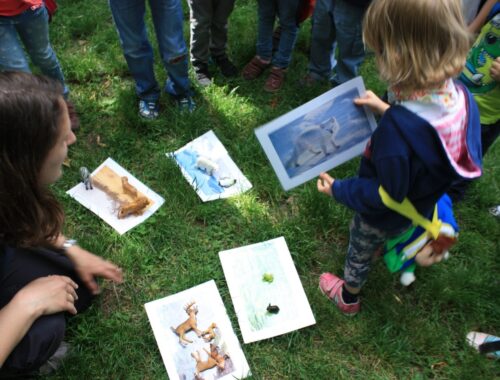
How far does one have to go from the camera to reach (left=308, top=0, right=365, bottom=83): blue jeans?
2.31m

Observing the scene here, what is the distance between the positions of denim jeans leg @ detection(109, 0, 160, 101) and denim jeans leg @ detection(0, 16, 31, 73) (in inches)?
19.0

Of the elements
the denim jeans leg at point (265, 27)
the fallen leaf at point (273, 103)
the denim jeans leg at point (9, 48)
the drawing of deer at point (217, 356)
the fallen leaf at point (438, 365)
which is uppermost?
the denim jeans leg at point (9, 48)

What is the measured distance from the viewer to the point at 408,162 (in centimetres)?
123

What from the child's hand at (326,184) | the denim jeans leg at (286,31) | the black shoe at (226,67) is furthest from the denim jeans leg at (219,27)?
the child's hand at (326,184)

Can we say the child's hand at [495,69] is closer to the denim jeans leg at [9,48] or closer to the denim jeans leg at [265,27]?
the denim jeans leg at [265,27]

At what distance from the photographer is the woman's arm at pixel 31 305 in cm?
142

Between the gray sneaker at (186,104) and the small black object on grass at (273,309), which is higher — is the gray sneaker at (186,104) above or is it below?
above

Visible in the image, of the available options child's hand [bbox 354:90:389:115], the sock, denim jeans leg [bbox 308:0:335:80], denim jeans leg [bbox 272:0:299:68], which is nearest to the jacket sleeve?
child's hand [bbox 354:90:389:115]

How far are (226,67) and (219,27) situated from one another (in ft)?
0.90

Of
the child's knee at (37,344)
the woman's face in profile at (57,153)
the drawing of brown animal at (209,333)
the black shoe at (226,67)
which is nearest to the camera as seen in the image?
the woman's face in profile at (57,153)

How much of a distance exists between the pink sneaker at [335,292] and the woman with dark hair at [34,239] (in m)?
0.94

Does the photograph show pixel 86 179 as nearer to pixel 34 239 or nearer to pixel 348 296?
pixel 34 239

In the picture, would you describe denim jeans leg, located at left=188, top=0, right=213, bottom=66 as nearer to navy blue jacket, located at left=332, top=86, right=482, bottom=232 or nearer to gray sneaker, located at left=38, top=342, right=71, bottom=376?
navy blue jacket, located at left=332, top=86, right=482, bottom=232

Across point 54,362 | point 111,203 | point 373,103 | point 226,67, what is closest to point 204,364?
point 54,362
